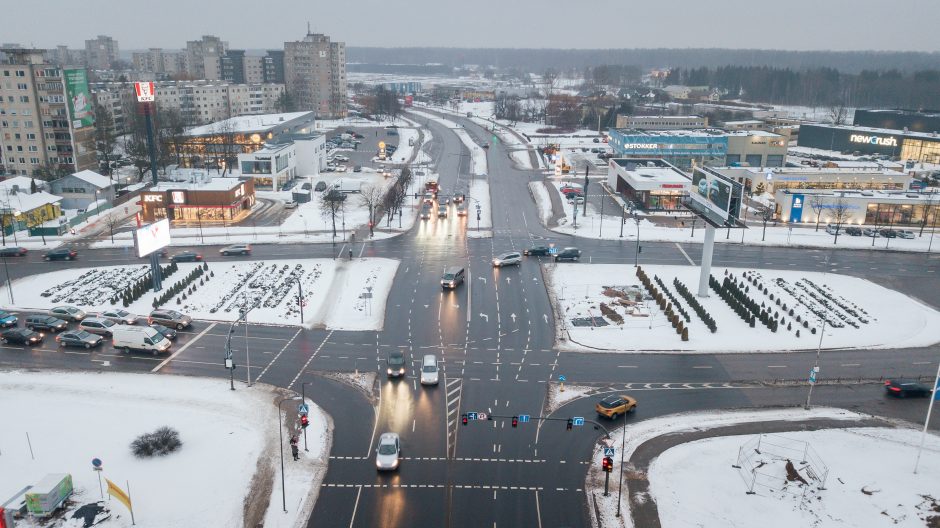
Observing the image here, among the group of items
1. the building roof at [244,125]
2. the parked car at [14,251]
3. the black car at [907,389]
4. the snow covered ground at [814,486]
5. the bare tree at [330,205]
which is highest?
the building roof at [244,125]

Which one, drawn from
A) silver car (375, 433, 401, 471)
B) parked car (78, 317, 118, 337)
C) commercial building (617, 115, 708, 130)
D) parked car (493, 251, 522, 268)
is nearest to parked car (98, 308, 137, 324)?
parked car (78, 317, 118, 337)

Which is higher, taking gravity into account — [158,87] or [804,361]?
[158,87]

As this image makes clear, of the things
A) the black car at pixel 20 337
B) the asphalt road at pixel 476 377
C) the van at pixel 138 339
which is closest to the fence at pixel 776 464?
the asphalt road at pixel 476 377

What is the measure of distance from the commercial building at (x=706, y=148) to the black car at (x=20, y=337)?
99.3 metres

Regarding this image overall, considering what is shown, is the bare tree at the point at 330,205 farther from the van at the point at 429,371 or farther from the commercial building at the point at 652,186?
the van at the point at 429,371

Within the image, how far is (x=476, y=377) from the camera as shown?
1726 inches

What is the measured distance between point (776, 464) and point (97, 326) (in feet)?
158

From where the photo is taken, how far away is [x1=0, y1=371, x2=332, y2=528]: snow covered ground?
102 feet

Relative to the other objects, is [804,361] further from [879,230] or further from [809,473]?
[879,230]

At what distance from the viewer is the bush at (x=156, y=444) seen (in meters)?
35.0

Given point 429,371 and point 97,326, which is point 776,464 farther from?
point 97,326

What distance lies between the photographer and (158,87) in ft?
568

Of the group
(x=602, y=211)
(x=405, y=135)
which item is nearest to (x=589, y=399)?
(x=602, y=211)

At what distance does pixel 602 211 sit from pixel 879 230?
34581 mm
